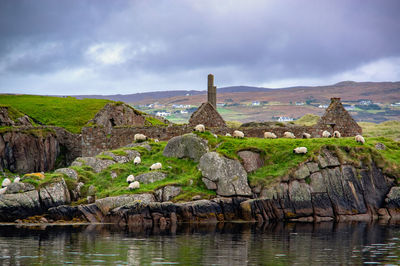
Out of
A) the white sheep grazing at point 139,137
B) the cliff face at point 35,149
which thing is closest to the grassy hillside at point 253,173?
the white sheep grazing at point 139,137

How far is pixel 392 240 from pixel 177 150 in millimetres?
24646

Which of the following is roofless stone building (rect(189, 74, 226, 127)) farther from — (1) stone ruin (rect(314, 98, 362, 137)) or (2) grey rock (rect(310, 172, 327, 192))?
(2) grey rock (rect(310, 172, 327, 192))

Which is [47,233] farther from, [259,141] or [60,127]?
[60,127]

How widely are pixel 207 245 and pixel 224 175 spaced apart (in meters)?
15.6

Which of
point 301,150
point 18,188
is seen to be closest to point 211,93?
point 301,150

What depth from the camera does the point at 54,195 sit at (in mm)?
46500

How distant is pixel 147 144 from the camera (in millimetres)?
58594

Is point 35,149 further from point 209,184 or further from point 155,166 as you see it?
point 209,184

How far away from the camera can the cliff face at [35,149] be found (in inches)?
2406

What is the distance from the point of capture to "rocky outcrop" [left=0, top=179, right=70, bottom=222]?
45.0 meters

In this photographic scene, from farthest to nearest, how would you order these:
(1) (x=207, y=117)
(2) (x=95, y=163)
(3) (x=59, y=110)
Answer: (3) (x=59, y=110)
(1) (x=207, y=117)
(2) (x=95, y=163)

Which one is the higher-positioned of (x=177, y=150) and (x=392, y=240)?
(x=177, y=150)

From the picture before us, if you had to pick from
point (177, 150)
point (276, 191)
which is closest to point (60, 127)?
point (177, 150)

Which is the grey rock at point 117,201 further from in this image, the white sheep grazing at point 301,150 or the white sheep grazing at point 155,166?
the white sheep grazing at point 301,150
